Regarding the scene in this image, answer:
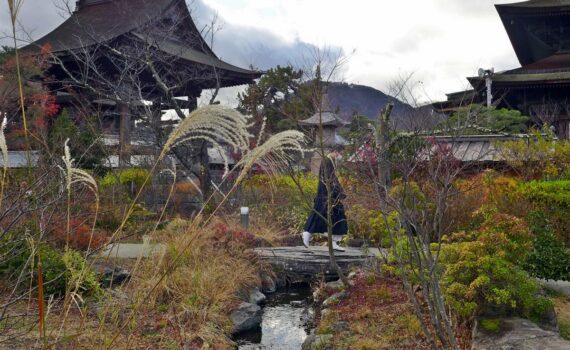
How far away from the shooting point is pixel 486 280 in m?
3.79

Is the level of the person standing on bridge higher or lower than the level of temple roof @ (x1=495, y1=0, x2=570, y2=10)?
lower

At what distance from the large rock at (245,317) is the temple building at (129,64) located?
577 centimetres

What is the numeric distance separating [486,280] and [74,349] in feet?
9.09

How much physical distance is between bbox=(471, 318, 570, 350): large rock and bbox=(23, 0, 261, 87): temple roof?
34.3ft

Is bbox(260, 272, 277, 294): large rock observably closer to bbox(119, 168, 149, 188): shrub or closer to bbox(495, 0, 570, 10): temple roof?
bbox(119, 168, 149, 188): shrub

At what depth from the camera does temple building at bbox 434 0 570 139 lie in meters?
14.5

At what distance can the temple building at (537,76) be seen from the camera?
1451 cm

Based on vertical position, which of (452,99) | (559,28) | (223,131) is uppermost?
(559,28)

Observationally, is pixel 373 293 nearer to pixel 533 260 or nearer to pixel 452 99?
pixel 533 260

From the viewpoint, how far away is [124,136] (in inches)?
547

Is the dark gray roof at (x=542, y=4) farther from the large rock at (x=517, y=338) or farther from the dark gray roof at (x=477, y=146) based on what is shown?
the large rock at (x=517, y=338)

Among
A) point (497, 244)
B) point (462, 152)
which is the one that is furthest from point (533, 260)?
point (462, 152)

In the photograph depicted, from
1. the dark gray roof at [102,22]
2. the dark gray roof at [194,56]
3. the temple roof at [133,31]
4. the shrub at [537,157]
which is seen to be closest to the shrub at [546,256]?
the shrub at [537,157]

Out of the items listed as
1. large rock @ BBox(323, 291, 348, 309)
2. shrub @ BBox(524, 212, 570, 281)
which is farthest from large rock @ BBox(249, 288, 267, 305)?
shrub @ BBox(524, 212, 570, 281)
